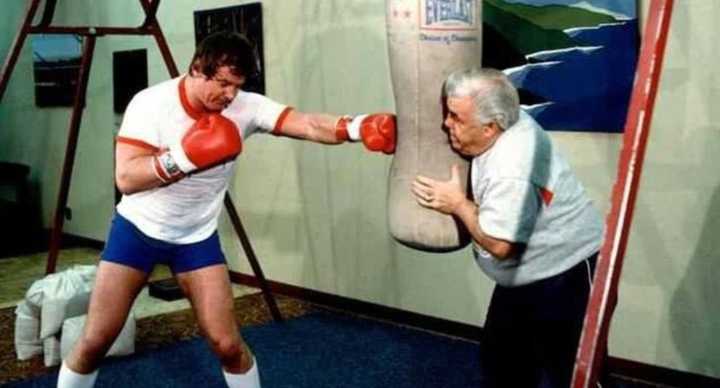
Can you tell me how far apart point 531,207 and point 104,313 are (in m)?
1.52

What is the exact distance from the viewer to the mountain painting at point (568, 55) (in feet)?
11.7

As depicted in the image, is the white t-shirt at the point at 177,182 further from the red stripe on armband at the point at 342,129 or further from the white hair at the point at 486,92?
the white hair at the point at 486,92

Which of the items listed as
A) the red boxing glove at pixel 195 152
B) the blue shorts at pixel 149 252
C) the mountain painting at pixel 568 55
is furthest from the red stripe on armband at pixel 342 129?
the mountain painting at pixel 568 55

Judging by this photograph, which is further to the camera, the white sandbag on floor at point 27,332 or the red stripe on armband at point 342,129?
the white sandbag on floor at point 27,332

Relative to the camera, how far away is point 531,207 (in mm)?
2223

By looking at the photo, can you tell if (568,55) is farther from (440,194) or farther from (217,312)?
(217,312)

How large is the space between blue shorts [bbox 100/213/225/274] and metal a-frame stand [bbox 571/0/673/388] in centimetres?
170

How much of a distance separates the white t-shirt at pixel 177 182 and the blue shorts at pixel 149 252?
23 mm

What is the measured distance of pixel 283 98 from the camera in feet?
17.5

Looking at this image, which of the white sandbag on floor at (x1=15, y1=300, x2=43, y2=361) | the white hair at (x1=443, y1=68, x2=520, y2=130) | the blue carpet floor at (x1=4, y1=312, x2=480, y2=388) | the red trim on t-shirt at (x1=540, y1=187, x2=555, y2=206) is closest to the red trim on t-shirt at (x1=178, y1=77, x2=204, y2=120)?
the white hair at (x1=443, y1=68, x2=520, y2=130)

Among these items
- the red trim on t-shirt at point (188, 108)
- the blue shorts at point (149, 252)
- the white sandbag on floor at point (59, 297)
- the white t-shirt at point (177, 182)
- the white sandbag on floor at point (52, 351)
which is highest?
the red trim on t-shirt at point (188, 108)

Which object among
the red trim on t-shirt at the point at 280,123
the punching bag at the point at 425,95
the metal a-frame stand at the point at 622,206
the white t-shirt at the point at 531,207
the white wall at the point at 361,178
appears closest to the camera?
the metal a-frame stand at the point at 622,206

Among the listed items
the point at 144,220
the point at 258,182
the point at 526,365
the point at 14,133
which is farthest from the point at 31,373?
the point at 14,133

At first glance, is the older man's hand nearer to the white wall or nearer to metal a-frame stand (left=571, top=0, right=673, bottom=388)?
metal a-frame stand (left=571, top=0, right=673, bottom=388)
